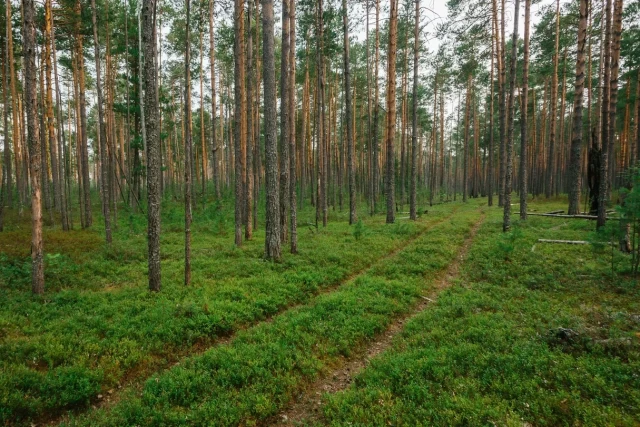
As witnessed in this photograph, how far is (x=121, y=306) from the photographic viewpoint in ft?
22.3

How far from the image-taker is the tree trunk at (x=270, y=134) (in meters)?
9.55

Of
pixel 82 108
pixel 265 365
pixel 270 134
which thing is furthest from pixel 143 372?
pixel 82 108

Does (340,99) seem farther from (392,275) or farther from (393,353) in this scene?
(393,353)

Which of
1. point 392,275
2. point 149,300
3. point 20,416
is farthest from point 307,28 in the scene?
point 20,416

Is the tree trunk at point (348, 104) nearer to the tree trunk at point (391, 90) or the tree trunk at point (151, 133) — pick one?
the tree trunk at point (391, 90)

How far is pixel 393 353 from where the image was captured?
5449 millimetres

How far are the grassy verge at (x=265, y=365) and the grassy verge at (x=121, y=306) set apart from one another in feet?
1.99

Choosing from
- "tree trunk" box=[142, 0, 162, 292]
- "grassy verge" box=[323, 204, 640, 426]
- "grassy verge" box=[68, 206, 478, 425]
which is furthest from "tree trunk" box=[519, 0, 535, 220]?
"tree trunk" box=[142, 0, 162, 292]

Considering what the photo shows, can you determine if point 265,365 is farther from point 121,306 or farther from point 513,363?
point 121,306

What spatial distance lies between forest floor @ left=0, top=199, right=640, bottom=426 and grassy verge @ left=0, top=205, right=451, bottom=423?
4 centimetres

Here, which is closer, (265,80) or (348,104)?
(265,80)

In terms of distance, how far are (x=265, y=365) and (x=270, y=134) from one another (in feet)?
24.4

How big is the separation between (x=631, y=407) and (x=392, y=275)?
241 inches

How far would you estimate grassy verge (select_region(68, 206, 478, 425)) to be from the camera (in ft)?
13.1
